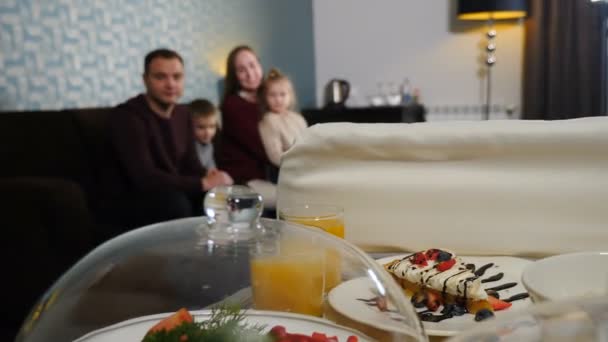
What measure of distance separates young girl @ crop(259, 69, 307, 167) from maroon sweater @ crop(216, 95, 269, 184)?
5cm

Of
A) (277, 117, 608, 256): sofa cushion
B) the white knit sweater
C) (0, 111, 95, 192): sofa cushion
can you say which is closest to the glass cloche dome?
(277, 117, 608, 256): sofa cushion

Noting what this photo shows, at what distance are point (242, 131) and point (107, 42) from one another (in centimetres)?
93

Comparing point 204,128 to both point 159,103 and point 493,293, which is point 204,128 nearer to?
point 159,103

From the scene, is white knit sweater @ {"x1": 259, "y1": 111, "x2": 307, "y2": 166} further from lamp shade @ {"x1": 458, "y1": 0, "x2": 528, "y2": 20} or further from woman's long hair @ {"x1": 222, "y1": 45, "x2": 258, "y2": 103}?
lamp shade @ {"x1": 458, "y1": 0, "x2": 528, "y2": 20}

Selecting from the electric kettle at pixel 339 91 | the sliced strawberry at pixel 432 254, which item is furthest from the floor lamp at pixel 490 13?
the sliced strawberry at pixel 432 254

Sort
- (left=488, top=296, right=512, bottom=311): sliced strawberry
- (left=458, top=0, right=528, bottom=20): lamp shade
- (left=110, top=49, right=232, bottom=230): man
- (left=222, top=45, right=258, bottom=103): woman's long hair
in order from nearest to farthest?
(left=488, top=296, right=512, bottom=311): sliced strawberry → (left=110, top=49, right=232, bottom=230): man → (left=222, top=45, right=258, bottom=103): woman's long hair → (left=458, top=0, right=528, bottom=20): lamp shade

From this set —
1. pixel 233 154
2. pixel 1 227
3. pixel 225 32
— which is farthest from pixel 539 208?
pixel 225 32

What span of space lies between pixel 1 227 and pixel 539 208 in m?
2.00

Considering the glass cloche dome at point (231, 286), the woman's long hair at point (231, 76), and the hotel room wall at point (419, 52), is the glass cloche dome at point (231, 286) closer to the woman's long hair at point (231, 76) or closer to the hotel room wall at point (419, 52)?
the woman's long hair at point (231, 76)

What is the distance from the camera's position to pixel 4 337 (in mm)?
2096

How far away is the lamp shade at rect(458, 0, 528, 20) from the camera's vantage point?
4.49 metres

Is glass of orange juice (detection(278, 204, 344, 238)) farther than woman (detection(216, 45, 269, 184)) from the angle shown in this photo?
No

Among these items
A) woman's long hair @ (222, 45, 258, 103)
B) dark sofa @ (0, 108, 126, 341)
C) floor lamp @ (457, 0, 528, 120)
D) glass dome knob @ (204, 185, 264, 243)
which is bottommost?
dark sofa @ (0, 108, 126, 341)

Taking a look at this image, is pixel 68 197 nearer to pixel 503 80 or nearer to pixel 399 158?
pixel 399 158
